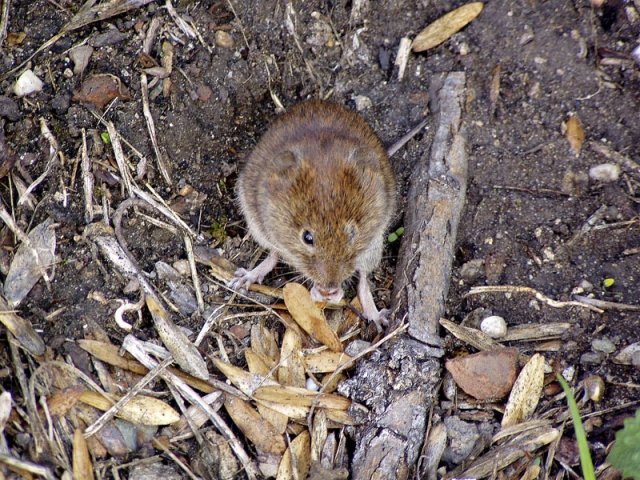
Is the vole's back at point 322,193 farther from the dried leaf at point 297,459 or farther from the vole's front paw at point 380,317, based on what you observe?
the dried leaf at point 297,459

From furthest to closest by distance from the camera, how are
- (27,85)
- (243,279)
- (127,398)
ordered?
1. (243,279)
2. (27,85)
3. (127,398)

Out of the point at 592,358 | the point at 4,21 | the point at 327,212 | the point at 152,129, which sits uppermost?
the point at 4,21

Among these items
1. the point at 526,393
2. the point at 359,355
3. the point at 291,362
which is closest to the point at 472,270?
the point at 526,393

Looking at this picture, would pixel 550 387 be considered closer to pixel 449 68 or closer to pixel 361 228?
pixel 361 228

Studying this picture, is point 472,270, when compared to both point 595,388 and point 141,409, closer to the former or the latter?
point 595,388

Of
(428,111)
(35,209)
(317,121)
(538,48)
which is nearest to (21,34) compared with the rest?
(35,209)
